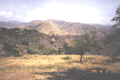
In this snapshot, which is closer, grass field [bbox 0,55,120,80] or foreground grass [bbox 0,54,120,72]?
grass field [bbox 0,55,120,80]

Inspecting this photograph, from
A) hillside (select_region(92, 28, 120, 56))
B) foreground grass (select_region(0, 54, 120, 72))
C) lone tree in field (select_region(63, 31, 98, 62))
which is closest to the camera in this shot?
foreground grass (select_region(0, 54, 120, 72))

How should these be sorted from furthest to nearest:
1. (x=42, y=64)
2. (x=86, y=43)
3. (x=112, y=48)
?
(x=112, y=48) → (x=86, y=43) → (x=42, y=64)

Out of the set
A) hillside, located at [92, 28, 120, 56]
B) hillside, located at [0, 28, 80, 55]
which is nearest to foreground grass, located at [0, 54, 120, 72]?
hillside, located at [92, 28, 120, 56]

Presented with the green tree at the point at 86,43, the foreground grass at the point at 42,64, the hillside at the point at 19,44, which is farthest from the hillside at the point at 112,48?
the hillside at the point at 19,44

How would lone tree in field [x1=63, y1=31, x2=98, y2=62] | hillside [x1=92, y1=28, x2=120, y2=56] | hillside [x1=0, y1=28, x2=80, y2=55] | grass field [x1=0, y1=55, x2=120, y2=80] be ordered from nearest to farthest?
grass field [x1=0, y1=55, x2=120, y2=80] → lone tree in field [x1=63, y1=31, x2=98, y2=62] → hillside [x1=92, y1=28, x2=120, y2=56] → hillside [x1=0, y1=28, x2=80, y2=55]

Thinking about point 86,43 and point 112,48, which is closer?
point 86,43

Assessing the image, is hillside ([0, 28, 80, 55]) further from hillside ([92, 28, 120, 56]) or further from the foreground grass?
hillside ([92, 28, 120, 56])

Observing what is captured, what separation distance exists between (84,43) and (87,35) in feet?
6.24

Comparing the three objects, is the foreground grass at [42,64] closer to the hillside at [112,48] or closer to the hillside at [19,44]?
the hillside at [112,48]

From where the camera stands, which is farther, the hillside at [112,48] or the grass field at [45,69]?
the hillside at [112,48]

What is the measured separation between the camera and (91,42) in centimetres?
1708

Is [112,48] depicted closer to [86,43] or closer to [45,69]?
[86,43]

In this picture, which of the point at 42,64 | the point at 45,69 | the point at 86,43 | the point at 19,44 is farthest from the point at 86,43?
the point at 19,44

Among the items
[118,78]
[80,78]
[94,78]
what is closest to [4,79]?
[80,78]
